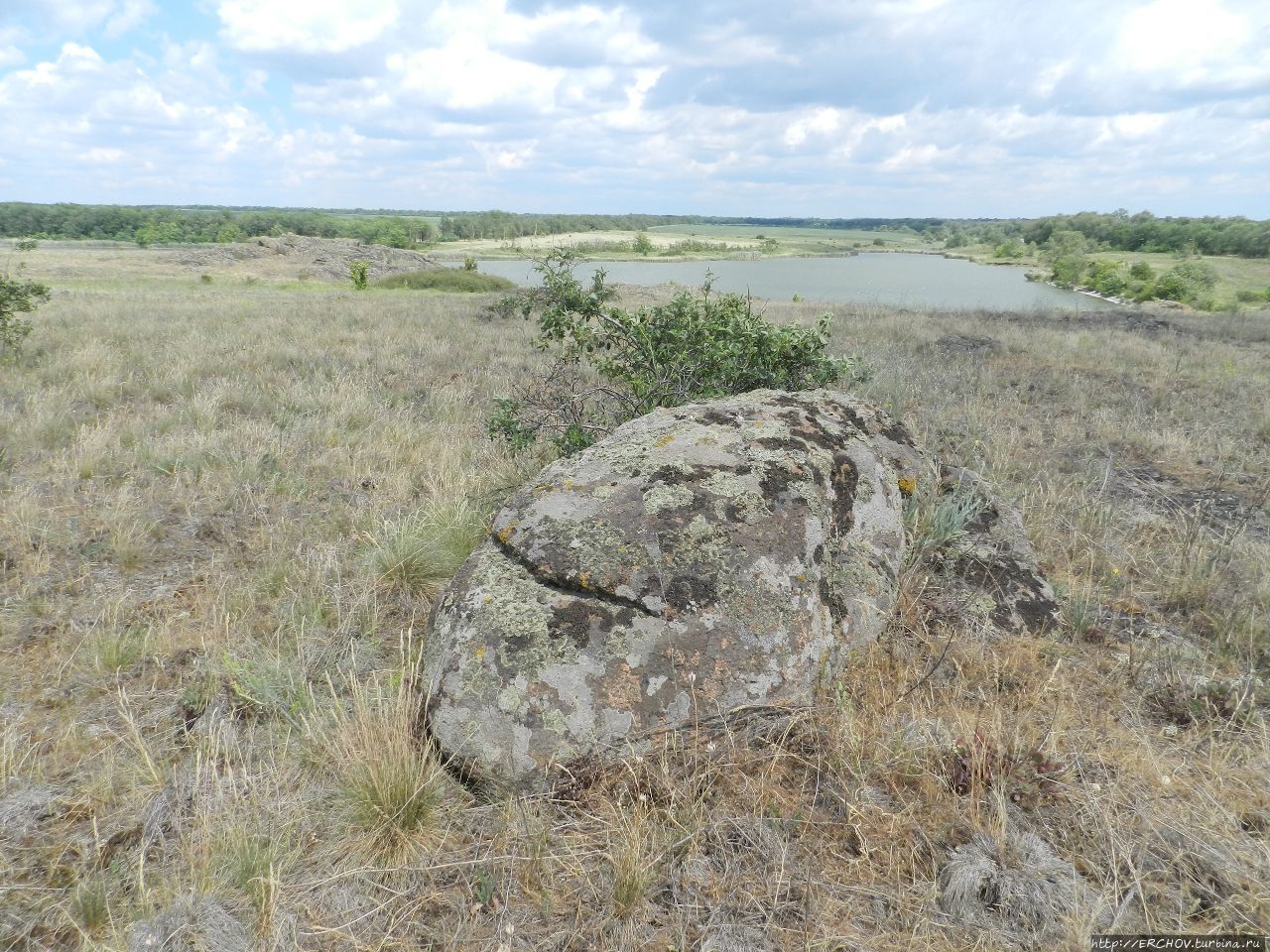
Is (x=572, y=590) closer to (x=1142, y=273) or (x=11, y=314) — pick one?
(x=11, y=314)

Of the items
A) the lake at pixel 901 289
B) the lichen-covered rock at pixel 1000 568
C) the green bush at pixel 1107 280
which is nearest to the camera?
the lichen-covered rock at pixel 1000 568

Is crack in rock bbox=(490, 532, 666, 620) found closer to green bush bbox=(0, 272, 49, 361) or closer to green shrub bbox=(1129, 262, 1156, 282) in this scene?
green bush bbox=(0, 272, 49, 361)

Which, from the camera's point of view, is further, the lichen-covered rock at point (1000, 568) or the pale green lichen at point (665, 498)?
the lichen-covered rock at point (1000, 568)

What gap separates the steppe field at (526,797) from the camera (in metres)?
1.86

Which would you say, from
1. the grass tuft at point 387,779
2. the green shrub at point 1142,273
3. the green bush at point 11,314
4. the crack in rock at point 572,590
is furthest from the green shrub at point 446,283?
the grass tuft at point 387,779

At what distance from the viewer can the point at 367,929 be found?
6.06 feet

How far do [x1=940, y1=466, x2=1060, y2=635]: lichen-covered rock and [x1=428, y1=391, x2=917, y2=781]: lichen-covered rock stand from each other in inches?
21.3

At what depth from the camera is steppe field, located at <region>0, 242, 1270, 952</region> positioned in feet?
6.11

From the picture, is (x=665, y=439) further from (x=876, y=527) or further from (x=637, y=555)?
(x=876, y=527)

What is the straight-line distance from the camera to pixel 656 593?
8.52 feet

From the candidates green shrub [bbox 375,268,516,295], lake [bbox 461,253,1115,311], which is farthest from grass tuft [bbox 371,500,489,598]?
green shrub [bbox 375,268,516,295]

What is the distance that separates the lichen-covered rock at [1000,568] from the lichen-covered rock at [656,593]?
542 millimetres

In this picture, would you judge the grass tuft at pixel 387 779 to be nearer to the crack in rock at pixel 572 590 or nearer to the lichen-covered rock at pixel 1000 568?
the crack in rock at pixel 572 590

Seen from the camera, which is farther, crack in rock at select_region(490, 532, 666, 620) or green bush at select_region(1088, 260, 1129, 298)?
green bush at select_region(1088, 260, 1129, 298)
